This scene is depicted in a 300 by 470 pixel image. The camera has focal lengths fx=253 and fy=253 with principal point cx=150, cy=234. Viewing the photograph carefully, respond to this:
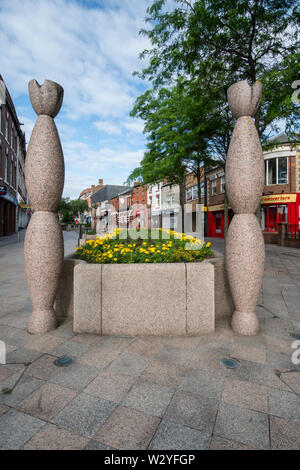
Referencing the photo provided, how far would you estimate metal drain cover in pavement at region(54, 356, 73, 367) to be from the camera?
270 cm

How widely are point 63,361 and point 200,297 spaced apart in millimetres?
1840

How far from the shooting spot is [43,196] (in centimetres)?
337

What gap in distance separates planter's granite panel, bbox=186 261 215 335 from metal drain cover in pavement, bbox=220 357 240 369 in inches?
26.3

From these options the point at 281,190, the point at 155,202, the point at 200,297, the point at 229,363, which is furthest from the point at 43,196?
the point at 155,202

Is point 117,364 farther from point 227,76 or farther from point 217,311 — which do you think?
point 227,76

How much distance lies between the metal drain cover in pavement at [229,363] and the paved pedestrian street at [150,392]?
0.17ft

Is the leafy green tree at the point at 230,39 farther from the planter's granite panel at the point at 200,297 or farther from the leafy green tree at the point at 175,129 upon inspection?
the planter's granite panel at the point at 200,297

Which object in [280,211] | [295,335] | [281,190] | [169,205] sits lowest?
[295,335]

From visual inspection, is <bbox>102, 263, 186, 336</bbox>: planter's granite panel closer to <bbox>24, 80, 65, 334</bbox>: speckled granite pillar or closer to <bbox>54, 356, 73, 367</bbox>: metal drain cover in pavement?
<bbox>54, 356, 73, 367</bbox>: metal drain cover in pavement

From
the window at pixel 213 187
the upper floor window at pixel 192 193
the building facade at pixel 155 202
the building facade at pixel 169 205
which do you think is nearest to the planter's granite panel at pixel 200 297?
the window at pixel 213 187

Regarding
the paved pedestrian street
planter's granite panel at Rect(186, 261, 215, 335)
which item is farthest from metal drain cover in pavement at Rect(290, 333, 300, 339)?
planter's granite panel at Rect(186, 261, 215, 335)

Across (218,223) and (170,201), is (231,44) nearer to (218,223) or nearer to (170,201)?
(218,223)
